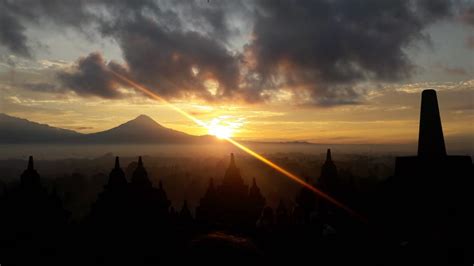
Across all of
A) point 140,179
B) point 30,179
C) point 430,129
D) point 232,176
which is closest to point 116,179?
point 140,179

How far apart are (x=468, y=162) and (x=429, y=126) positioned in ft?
6.30

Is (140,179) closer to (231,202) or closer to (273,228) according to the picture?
(231,202)

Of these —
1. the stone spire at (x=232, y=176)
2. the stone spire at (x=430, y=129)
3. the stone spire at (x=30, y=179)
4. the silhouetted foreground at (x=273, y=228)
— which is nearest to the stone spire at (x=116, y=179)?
the silhouetted foreground at (x=273, y=228)

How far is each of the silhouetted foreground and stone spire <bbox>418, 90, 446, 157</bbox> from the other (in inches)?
1.4

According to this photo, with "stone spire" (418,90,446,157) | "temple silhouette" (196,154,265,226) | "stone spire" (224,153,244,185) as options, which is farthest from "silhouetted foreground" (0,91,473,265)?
"stone spire" (224,153,244,185)

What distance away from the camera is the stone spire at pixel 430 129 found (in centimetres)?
1490

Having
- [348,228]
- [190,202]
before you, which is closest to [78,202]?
[190,202]

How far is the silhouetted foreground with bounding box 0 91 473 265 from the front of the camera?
9453 mm

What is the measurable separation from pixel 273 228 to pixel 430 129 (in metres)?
7.14

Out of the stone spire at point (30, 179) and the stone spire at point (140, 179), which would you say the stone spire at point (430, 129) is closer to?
the stone spire at point (140, 179)

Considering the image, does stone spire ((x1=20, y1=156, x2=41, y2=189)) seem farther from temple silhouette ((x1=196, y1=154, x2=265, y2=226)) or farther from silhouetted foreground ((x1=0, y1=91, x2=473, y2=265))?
temple silhouette ((x1=196, y1=154, x2=265, y2=226))

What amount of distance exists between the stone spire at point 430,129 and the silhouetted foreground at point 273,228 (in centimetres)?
4

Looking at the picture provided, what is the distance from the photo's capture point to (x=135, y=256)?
9633 millimetres

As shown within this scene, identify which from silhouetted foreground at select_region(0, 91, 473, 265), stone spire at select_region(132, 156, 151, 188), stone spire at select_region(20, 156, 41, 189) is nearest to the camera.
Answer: silhouetted foreground at select_region(0, 91, 473, 265)
